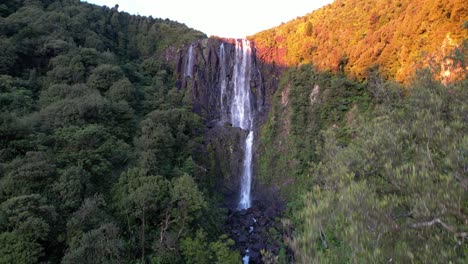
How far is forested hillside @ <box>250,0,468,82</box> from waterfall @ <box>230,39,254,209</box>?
2.76m

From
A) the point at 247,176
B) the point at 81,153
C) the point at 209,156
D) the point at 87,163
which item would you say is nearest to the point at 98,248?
the point at 87,163

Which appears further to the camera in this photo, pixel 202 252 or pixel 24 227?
pixel 202 252

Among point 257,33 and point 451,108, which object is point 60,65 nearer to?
point 257,33

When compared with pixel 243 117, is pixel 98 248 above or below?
below

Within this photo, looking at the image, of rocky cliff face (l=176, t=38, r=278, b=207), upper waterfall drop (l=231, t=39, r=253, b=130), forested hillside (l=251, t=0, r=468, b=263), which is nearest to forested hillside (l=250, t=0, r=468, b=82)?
forested hillside (l=251, t=0, r=468, b=263)

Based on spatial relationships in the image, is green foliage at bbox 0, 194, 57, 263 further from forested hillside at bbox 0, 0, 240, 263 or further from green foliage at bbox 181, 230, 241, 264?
green foliage at bbox 181, 230, 241, 264

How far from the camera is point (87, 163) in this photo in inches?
811

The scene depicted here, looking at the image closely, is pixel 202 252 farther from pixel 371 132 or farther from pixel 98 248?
pixel 371 132

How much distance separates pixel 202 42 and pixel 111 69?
674 inches

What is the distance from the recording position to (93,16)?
163 ft

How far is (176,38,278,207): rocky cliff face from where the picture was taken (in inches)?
1458

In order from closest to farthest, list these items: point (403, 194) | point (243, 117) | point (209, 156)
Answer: point (403, 194), point (209, 156), point (243, 117)

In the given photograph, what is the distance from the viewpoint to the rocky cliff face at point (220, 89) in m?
37.0

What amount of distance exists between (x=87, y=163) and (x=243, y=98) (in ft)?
85.6
